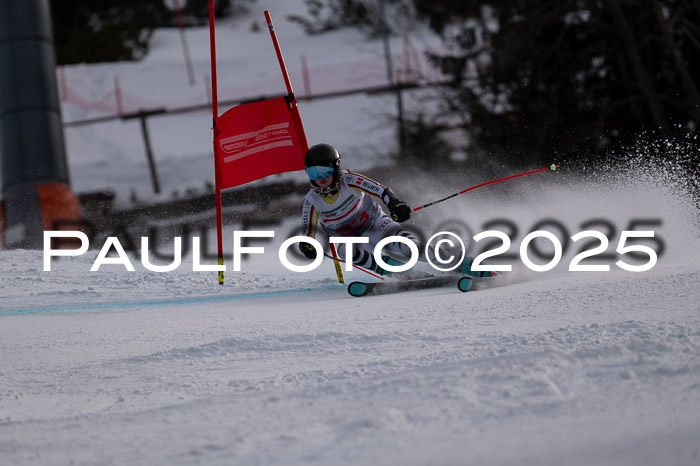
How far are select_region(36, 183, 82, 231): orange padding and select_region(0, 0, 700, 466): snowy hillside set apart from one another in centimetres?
301

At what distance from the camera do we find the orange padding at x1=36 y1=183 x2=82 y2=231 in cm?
1143

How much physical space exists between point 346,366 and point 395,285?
2.88 m

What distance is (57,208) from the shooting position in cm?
1154

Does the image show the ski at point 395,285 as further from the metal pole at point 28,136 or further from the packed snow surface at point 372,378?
the metal pole at point 28,136

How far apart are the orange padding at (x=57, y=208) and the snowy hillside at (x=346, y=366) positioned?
119 inches

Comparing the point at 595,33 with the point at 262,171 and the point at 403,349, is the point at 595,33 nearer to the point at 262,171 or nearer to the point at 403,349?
the point at 262,171

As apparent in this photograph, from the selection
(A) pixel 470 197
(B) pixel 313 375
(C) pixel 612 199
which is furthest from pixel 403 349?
(A) pixel 470 197

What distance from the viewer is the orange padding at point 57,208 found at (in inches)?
450

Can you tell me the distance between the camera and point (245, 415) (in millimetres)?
3039

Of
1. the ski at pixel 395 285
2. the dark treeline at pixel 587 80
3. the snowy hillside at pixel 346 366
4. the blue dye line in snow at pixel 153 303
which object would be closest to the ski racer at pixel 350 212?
the ski at pixel 395 285

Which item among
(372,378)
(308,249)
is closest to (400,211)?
(308,249)

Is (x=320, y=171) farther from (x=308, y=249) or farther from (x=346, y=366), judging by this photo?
(x=346, y=366)

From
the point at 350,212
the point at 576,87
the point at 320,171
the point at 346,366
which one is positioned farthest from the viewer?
the point at 576,87

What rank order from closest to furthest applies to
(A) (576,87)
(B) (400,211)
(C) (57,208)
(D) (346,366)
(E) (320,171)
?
(D) (346,366) < (B) (400,211) < (E) (320,171) < (C) (57,208) < (A) (576,87)
